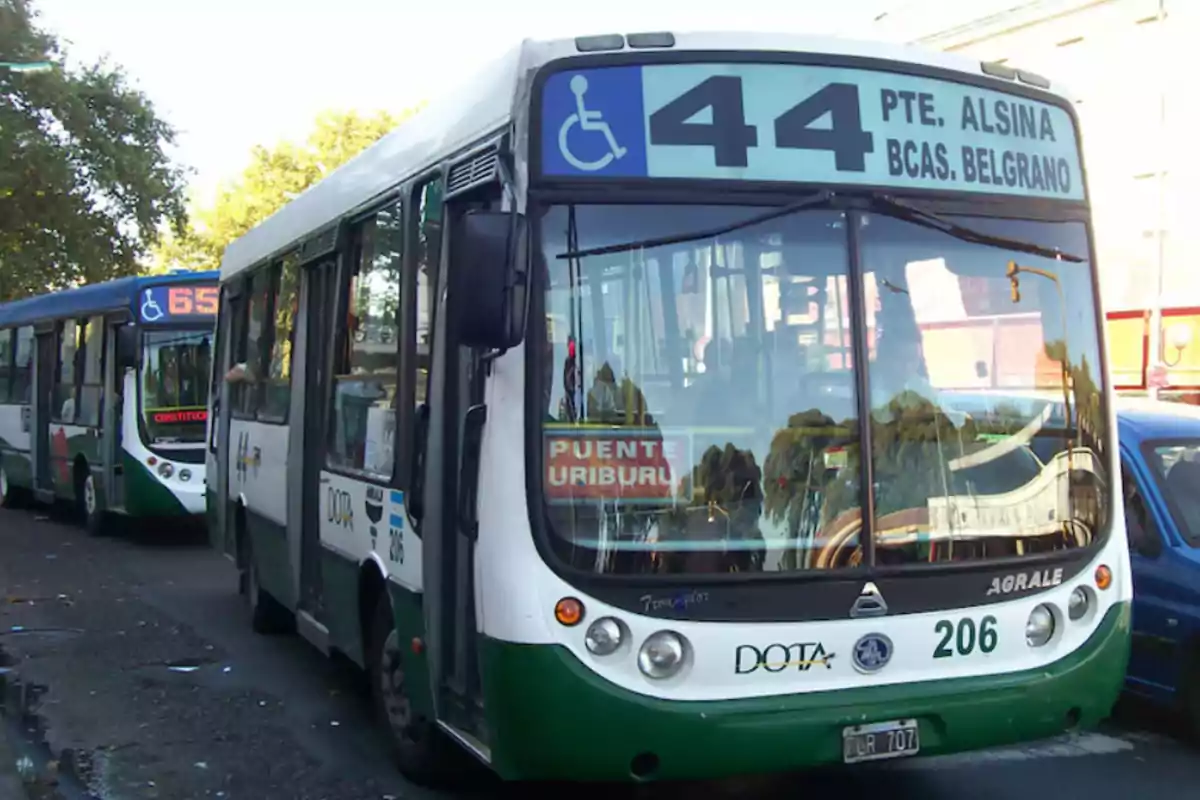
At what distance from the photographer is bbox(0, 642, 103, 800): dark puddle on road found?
6.29 meters

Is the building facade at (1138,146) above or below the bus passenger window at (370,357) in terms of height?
above

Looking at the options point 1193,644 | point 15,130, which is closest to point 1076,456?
point 1193,644

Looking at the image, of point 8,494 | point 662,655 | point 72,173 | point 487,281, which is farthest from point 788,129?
point 72,173

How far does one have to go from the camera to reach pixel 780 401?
16.2 ft

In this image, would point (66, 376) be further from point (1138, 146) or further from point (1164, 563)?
point (1138, 146)

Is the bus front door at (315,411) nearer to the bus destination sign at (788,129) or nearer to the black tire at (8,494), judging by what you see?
the bus destination sign at (788,129)

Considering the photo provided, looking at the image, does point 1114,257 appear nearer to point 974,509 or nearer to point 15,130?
point 15,130

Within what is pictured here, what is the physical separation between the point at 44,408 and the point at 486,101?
1553cm

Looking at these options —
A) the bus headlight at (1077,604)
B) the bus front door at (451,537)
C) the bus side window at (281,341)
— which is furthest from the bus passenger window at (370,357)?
the bus headlight at (1077,604)

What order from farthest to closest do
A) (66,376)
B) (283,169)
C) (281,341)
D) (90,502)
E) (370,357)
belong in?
(283,169) → (66,376) → (90,502) → (281,341) → (370,357)

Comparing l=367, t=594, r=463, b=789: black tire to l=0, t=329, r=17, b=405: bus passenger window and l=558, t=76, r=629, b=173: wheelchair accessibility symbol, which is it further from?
l=0, t=329, r=17, b=405: bus passenger window

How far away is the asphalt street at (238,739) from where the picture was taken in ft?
20.3

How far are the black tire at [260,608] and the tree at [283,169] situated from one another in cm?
4238

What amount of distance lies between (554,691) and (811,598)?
93 cm
